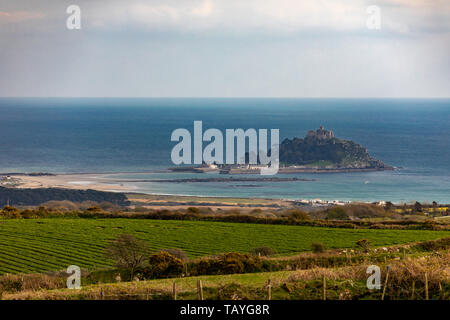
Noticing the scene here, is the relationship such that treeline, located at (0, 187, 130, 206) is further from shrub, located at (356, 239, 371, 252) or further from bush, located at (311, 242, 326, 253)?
bush, located at (311, 242, 326, 253)

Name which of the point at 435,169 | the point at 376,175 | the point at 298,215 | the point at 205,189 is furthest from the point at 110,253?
the point at 435,169

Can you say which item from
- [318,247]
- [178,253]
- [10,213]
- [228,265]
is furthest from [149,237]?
[10,213]

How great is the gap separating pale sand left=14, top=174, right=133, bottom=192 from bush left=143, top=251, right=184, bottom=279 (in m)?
71.8

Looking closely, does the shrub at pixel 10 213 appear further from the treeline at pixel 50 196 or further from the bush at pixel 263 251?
the treeline at pixel 50 196

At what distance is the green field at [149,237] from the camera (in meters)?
27.8

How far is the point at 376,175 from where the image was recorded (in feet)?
415

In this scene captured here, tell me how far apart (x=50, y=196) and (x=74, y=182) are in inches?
789

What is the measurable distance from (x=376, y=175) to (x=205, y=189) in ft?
Result: 135
